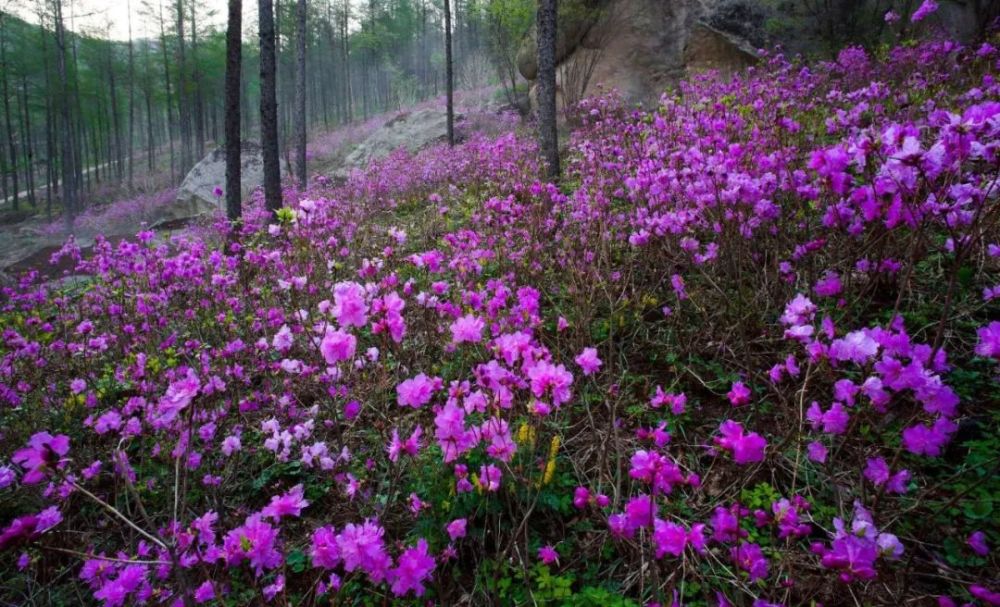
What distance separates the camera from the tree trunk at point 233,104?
8133 millimetres

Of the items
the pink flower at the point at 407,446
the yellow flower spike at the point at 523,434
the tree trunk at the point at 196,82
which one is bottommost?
the yellow flower spike at the point at 523,434

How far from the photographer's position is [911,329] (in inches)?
107

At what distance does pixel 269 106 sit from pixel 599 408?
8597 millimetres

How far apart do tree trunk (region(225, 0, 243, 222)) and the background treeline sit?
10293mm

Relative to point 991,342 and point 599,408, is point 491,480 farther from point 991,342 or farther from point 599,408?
point 991,342

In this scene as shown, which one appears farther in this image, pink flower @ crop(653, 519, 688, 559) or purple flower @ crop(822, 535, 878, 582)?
pink flower @ crop(653, 519, 688, 559)

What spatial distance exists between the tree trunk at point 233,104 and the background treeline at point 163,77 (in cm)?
1029

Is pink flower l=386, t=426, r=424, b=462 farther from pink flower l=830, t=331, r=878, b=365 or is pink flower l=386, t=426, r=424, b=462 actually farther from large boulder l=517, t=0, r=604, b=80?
large boulder l=517, t=0, r=604, b=80

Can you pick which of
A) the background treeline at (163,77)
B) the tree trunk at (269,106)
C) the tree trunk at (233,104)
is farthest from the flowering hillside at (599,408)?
the background treeline at (163,77)

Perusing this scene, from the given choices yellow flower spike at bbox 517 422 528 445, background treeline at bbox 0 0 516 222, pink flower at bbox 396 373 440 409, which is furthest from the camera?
background treeline at bbox 0 0 516 222

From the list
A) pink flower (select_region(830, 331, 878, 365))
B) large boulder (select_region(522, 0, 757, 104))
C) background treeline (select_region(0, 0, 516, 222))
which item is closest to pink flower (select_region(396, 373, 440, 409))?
pink flower (select_region(830, 331, 878, 365))

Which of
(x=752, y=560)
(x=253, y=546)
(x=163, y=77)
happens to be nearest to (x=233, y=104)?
(x=253, y=546)

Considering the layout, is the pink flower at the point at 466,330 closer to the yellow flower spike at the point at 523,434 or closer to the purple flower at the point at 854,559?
the yellow flower spike at the point at 523,434

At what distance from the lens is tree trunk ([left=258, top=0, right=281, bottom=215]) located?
26.7 feet
